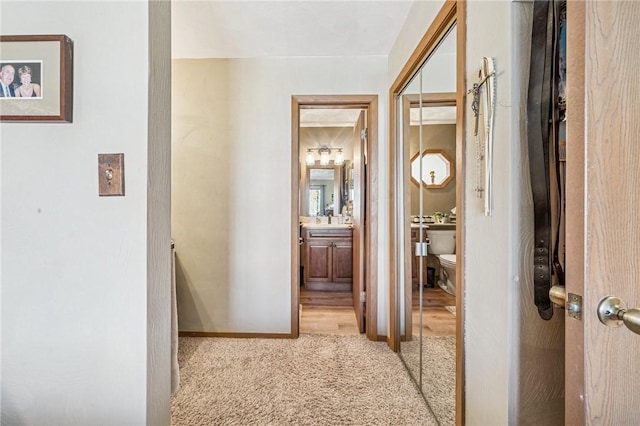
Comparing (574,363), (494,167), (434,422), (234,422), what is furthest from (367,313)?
(574,363)

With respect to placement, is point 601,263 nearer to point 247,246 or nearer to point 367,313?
point 367,313

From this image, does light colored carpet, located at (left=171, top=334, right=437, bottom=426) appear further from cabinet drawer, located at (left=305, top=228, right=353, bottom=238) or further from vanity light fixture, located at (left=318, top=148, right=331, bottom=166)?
vanity light fixture, located at (left=318, top=148, right=331, bottom=166)

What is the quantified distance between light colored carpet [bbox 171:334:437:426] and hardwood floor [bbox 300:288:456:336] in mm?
320

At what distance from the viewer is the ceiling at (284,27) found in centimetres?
193

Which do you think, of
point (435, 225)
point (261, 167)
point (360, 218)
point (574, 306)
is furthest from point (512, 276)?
point (261, 167)

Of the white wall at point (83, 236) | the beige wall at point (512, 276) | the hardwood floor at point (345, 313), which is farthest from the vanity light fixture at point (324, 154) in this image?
the white wall at point (83, 236)

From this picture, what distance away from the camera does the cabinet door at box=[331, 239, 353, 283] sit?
13.0ft

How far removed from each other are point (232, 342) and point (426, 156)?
211cm

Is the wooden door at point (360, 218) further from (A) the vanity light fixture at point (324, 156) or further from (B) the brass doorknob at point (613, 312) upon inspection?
(B) the brass doorknob at point (613, 312)

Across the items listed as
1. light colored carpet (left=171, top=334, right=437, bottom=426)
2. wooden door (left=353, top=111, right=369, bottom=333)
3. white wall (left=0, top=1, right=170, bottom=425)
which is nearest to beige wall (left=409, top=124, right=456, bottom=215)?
wooden door (left=353, top=111, right=369, bottom=333)

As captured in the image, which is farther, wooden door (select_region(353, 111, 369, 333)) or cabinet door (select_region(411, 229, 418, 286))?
wooden door (select_region(353, 111, 369, 333))

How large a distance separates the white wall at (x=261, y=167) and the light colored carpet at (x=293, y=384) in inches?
11.4

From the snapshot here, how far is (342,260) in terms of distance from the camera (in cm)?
397

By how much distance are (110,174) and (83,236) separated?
22 cm
